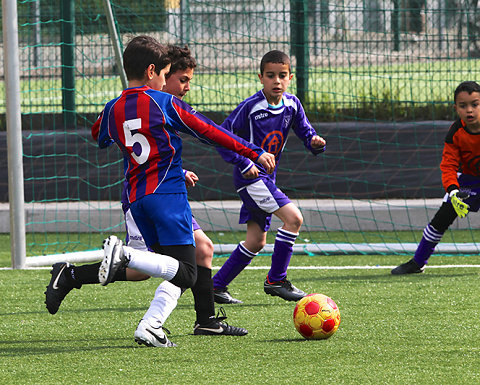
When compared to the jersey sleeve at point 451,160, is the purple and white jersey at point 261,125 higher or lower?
higher

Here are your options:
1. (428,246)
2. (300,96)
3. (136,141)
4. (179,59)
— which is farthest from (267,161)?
(300,96)

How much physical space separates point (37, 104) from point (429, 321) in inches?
246

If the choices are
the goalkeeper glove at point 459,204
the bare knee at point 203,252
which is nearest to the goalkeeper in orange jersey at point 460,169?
the goalkeeper glove at point 459,204

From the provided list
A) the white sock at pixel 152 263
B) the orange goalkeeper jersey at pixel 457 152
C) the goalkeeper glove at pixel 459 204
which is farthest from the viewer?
the orange goalkeeper jersey at pixel 457 152

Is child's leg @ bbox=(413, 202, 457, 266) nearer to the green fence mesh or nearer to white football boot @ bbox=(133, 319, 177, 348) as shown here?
the green fence mesh

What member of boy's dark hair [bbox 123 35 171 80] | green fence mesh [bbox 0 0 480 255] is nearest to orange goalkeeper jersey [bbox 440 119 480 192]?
green fence mesh [bbox 0 0 480 255]

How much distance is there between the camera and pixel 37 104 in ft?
31.1

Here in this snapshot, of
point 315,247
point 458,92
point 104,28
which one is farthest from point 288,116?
point 104,28

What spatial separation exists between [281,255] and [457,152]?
156cm

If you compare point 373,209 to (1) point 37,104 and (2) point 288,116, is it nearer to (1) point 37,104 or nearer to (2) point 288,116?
(2) point 288,116

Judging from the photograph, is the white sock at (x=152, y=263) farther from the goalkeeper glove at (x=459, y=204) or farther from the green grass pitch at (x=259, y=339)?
the goalkeeper glove at (x=459, y=204)

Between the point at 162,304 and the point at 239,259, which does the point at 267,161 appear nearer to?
the point at 162,304

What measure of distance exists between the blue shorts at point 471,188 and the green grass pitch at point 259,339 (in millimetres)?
490

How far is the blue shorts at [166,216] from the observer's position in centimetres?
379
